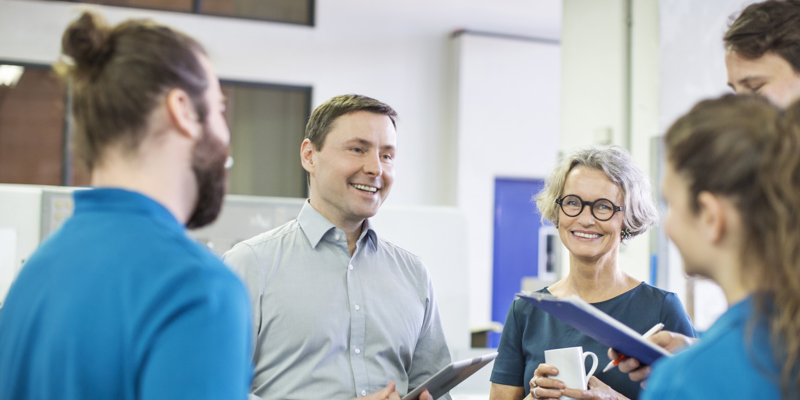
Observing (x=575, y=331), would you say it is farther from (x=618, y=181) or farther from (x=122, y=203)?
(x=122, y=203)

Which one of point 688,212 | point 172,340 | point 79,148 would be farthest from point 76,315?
point 688,212

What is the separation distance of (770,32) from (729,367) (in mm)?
736

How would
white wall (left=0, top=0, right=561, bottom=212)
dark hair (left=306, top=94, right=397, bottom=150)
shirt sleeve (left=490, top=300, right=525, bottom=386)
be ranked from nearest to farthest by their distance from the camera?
shirt sleeve (left=490, top=300, right=525, bottom=386) → dark hair (left=306, top=94, right=397, bottom=150) → white wall (left=0, top=0, right=561, bottom=212)

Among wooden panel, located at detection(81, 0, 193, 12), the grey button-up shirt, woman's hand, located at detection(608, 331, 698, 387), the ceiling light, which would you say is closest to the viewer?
woman's hand, located at detection(608, 331, 698, 387)

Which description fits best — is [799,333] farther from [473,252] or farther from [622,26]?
[473,252]

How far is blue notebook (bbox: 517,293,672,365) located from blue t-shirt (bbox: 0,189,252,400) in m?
0.58

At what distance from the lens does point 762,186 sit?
2.49ft

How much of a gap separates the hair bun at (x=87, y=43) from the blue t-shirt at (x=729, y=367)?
81 cm

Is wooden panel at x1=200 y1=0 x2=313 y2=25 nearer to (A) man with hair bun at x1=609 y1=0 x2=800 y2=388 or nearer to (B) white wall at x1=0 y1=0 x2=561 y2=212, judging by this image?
(B) white wall at x1=0 y1=0 x2=561 y2=212

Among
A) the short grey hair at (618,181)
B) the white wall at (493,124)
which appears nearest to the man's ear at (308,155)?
the short grey hair at (618,181)

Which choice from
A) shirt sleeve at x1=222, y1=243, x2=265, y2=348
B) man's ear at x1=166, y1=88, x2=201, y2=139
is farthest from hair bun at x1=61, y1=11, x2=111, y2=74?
shirt sleeve at x1=222, y1=243, x2=265, y2=348

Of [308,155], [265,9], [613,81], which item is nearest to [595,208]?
[308,155]

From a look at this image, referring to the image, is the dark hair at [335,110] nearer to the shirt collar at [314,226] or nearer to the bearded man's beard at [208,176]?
the shirt collar at [314,226]

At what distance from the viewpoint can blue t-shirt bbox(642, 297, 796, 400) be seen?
735 millimetres
